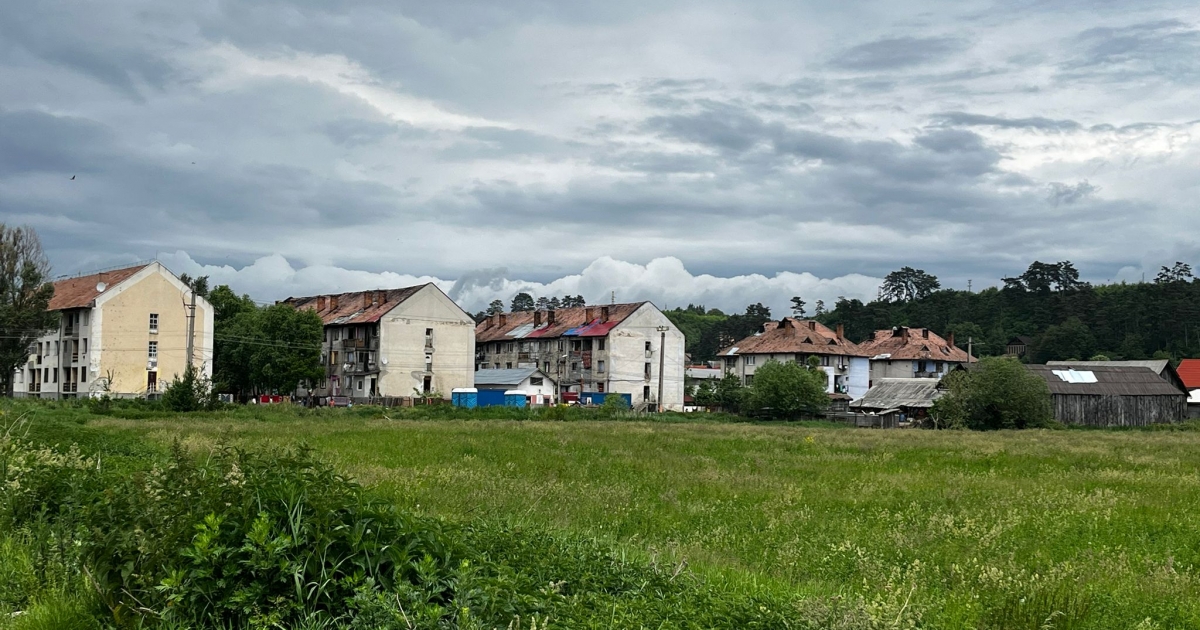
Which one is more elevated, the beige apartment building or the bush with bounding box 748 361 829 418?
the beige apartment building

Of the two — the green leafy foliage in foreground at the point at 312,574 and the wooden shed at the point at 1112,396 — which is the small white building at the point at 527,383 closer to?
the wooden shed at the point at 1112,396

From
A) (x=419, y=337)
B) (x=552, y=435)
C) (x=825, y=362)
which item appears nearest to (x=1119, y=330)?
(x=825, y=362)

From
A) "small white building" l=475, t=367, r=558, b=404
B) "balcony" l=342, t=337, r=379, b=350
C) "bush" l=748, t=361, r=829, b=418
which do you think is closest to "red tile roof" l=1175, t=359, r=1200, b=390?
"bush" l=748, t=361, r=829, b=418

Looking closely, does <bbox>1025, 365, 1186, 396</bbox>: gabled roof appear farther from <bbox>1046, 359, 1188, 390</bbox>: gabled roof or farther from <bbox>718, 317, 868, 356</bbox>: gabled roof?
<bbox>718, 317, 868, 356</bbox>: gabled roof

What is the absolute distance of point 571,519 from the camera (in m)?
14.0

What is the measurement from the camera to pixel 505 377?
3969 inches

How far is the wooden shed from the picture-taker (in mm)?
74562

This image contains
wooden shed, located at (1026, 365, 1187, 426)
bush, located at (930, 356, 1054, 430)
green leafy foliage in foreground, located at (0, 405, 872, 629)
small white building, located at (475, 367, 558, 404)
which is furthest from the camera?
small white building, located at (475, 367, 558, 404)

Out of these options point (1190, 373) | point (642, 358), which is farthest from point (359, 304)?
point (1190, 373)

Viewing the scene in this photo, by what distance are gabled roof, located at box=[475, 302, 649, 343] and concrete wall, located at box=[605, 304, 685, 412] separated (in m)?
1.42

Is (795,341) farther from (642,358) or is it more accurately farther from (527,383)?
(527,383)

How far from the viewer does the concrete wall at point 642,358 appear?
4008 inches

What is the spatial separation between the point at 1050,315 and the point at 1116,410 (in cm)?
7326

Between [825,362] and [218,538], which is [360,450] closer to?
[218,538]
